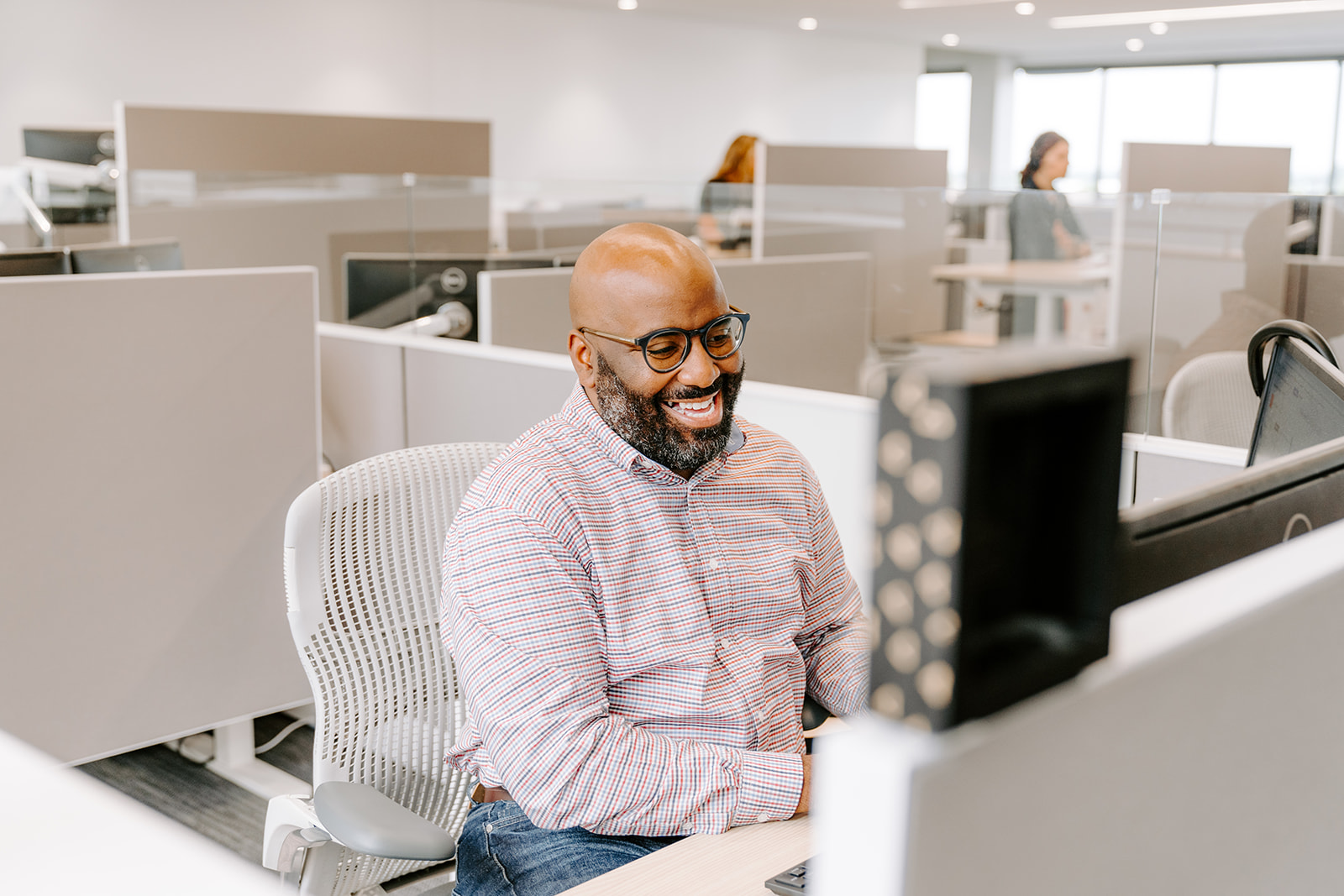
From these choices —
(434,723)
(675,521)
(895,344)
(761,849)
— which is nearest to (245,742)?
(434,723)

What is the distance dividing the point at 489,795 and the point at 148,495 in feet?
3.76

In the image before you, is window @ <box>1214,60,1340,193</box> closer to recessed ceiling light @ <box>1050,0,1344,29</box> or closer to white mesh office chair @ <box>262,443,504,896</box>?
recessed ceiling light @ <box>1050,0,1344,29</box>

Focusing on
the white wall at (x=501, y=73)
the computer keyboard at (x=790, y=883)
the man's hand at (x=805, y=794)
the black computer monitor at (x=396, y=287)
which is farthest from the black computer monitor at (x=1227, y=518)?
the white wall at (x=501, y=73)

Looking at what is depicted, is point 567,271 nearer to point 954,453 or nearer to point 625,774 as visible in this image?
point 625,774

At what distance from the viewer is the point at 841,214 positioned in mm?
3740

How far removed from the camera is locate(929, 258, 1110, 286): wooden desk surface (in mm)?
3260

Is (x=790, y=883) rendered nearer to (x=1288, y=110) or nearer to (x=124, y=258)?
(x=124, y=258)

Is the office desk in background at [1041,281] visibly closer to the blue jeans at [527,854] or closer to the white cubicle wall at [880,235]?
the white cubicle wall at [880,235]

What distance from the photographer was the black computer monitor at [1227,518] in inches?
15.6

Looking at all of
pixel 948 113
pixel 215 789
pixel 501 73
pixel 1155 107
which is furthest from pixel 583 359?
pixel 948 113

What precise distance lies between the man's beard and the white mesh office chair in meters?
0.31

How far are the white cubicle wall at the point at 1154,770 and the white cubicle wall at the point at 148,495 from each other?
74.0 inches

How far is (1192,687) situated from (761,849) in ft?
2.13

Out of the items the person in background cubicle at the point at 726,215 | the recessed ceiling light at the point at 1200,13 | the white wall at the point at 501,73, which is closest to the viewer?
the person in background cubicle at the point at 726,215
